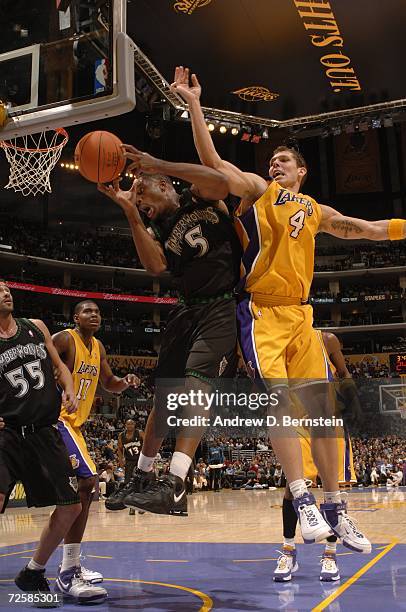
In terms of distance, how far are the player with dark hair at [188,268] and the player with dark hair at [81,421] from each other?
1.32 m

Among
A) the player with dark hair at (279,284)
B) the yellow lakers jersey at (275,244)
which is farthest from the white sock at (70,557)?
the yellow lakers jersey at (275,244)

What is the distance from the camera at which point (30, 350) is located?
494cm

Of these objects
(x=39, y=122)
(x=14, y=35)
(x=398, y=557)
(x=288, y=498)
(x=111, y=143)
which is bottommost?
(x=398, y=557)

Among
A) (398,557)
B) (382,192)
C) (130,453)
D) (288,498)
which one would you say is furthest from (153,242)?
(382,192)

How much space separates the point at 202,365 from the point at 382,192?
1095 inches

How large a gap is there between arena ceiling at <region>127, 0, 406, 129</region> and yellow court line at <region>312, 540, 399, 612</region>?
12093mm

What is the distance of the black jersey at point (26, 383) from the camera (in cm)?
475

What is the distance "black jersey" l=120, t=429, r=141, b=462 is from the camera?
11969 mm

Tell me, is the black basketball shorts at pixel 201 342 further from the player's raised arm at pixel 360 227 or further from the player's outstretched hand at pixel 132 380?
the player's outstretched hand at pixel 132 380

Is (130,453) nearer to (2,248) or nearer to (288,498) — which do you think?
(288,498)

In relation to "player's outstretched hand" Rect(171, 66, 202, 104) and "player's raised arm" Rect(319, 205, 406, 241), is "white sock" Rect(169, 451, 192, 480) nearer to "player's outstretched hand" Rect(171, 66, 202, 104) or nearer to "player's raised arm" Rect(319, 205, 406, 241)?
"player's raised arm" Rect(319, 205, 406, 241)

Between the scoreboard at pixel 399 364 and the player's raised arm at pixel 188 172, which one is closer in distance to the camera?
the player's raised arm at pixel 188 172

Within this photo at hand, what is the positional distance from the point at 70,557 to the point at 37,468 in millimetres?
876

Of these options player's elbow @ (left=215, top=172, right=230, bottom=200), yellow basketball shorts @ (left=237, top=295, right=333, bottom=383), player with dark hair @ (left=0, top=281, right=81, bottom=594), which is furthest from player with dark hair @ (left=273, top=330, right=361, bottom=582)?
player with dark hair @ (left=0, top=281, right=81, bottom=594)
